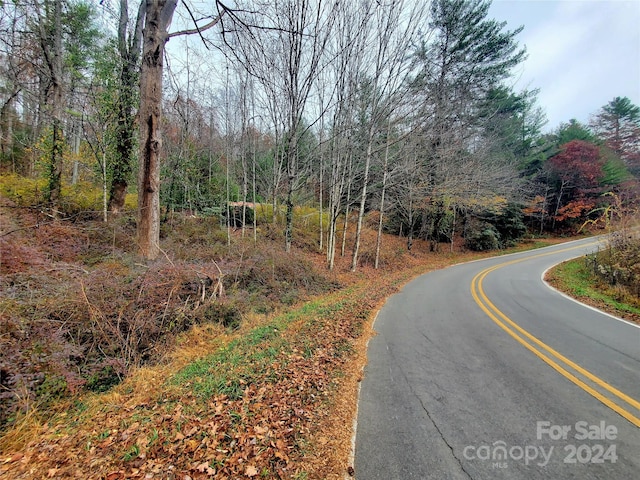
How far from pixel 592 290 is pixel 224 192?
18.7m

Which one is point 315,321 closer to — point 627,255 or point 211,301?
point 211,301

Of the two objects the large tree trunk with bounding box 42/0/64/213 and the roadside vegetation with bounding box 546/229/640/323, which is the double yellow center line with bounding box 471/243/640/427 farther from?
the large tree trunk with bounding box 42/0/64/213

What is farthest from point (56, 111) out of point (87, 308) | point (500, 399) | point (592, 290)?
point (592, 290)

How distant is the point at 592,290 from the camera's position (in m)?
9.65

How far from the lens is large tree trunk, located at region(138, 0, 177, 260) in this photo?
215 inches

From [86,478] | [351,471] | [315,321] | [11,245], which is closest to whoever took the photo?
[86,478]

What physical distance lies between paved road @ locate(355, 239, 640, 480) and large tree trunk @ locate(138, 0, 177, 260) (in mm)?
5962

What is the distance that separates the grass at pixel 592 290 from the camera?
755 centimetres

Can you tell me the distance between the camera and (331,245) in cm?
1250

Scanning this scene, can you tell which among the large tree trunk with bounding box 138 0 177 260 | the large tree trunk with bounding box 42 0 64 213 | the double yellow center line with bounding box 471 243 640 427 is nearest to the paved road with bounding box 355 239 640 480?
the double yellow center line with bounding box 471 243 640 427

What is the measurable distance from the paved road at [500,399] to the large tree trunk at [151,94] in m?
5.96

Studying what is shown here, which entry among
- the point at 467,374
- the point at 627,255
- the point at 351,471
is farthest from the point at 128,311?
the point at 627,255

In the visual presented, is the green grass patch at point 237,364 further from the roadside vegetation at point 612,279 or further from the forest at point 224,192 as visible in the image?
the roadside vegetation at point 612,279

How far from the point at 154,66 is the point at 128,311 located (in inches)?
201
